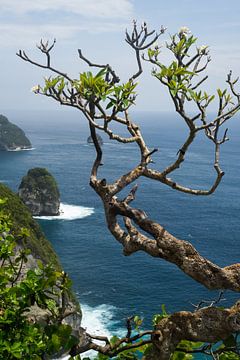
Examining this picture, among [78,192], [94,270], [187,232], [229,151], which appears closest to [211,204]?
[187,232]

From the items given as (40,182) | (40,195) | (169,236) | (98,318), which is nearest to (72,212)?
(40,195)

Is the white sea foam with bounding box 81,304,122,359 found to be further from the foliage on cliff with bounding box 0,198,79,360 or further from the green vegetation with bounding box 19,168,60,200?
the green vegetation with bounding box 19,168,60,200

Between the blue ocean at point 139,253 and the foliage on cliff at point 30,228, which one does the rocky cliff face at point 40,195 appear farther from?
the foliage on cliff at point 30,228

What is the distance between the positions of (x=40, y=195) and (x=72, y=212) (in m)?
11.4

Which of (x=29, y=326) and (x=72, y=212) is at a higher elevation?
(x=29, y=326)

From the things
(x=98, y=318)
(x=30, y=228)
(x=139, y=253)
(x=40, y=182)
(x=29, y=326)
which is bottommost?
(x=98, y=318)

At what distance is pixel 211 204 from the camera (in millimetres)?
102812

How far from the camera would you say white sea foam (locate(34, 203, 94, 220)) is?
94375 mm

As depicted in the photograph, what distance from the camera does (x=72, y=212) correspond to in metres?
97.6

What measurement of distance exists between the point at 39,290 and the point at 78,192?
109m

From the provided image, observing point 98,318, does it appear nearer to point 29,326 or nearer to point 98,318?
point 98,318

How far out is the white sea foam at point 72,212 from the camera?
310 feet

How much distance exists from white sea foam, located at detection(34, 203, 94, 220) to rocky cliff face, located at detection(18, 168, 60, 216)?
1646 millimetres

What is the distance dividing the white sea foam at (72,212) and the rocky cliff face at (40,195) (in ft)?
5.40
